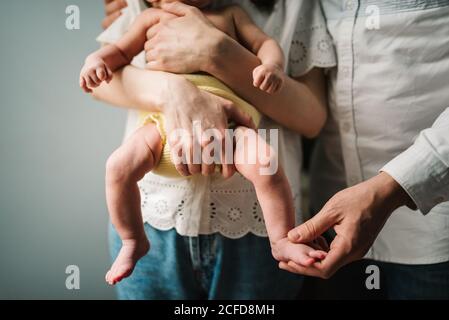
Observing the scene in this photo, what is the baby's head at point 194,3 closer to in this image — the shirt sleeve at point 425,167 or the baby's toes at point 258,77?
the baby's toes at point 258,77

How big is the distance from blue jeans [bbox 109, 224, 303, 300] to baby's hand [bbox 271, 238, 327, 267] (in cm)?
17

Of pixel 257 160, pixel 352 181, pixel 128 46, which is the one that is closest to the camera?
pixel 257 160

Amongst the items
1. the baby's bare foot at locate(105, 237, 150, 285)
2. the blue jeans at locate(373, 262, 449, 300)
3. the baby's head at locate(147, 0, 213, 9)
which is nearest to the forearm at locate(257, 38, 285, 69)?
the baby's head at locate(147, 0, 213, 9)

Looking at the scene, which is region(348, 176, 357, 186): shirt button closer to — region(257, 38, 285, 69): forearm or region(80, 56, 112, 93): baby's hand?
region(257, 38, 285, 69): forearm

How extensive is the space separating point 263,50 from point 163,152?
0.21 metres

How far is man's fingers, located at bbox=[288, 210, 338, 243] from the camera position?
0.54m

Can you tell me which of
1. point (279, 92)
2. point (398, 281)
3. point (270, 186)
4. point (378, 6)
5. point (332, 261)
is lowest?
point (398, 281)

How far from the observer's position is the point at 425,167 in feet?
1.90

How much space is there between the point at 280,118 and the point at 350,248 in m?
0.24

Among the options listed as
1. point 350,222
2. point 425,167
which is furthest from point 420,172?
point 350,222

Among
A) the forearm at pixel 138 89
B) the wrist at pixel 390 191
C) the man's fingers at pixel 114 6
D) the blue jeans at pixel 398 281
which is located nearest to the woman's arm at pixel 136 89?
the forearm at pixel 138 89

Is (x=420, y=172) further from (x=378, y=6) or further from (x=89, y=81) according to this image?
(x=89, y=81)

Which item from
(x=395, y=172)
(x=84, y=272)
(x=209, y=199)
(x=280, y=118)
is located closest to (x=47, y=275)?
(x=84, y=272)

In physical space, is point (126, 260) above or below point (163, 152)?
below
